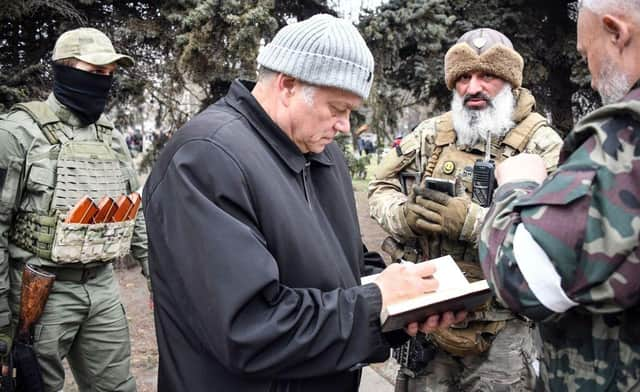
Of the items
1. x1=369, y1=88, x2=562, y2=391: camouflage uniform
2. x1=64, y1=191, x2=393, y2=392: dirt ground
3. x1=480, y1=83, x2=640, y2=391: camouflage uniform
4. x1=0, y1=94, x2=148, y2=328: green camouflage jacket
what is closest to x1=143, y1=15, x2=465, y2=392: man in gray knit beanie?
x1=480, y1=83, x2=640, y2=391: camouflage uniform

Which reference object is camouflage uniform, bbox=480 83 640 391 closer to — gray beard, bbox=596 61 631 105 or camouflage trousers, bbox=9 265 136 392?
gray beard, bbox=596 61 631 105

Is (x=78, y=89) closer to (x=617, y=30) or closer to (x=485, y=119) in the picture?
(x=485, y=119)

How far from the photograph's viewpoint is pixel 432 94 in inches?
241

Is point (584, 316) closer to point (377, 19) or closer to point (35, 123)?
point (35, 123)

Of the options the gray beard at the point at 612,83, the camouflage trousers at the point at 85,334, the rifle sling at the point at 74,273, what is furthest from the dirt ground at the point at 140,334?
the gray beard at the point at 612,83

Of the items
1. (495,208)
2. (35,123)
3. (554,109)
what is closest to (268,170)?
(495,208)

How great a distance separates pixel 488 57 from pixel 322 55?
1535mm

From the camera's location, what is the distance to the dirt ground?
4129 millimetres

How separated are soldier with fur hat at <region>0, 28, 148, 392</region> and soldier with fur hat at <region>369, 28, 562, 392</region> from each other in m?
1.61

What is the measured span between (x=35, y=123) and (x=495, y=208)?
8.36 ft

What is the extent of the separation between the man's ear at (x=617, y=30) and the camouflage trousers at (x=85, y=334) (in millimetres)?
2794

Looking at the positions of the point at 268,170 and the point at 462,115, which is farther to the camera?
the point at 462,115

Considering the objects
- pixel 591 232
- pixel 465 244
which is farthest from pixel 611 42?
pixel 465 244

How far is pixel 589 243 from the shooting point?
1.18 meters
